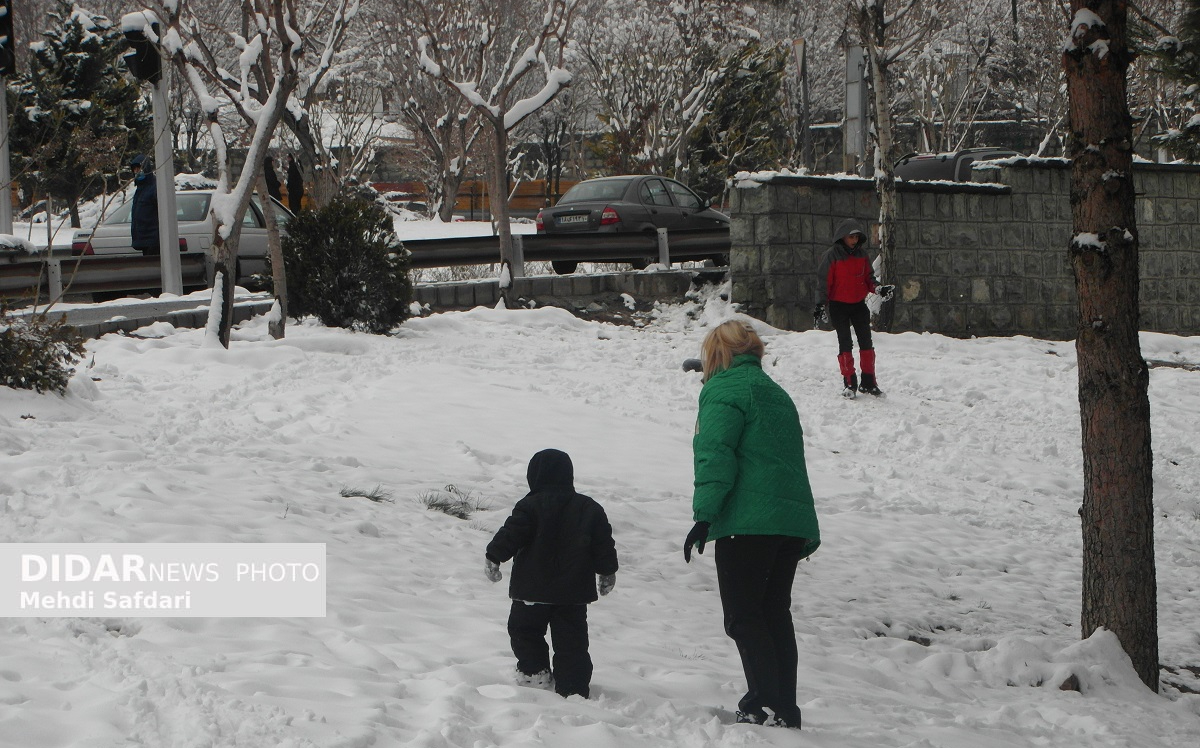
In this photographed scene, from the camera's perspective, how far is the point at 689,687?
4.59 metres

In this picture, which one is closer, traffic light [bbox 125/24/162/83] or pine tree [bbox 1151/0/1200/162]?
pine tree [bbox 1151/0/1200/162]

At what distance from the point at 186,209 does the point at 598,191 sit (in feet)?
18.8

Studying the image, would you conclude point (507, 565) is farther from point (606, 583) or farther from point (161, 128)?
point (161, 128)

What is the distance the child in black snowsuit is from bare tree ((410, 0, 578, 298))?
10768 mm

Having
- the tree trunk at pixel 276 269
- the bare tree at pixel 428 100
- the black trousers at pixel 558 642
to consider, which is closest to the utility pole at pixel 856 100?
the tree trunk at pixel 276 269

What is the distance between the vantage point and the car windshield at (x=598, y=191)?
701 inches

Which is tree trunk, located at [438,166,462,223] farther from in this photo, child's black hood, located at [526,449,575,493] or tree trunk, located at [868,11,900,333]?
child's black hood, located at [526,449,575,493]

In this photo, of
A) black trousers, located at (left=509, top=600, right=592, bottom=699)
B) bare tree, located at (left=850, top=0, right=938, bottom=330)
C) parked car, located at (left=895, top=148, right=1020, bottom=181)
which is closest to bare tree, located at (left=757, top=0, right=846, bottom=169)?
parked car, located at (left=895, top=148, right=1020, bottom=181)

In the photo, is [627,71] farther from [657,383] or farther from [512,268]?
[657,383]

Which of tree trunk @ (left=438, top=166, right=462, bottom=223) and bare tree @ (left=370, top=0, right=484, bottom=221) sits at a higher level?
bare tree @ (left=370, top=0, right=484, bottom=221)

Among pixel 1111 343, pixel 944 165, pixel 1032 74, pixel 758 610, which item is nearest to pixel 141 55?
pixel 1111 343

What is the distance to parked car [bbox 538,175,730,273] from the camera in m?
17.5

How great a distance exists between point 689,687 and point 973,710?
119 cm

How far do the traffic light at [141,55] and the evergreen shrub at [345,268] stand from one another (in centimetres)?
200
